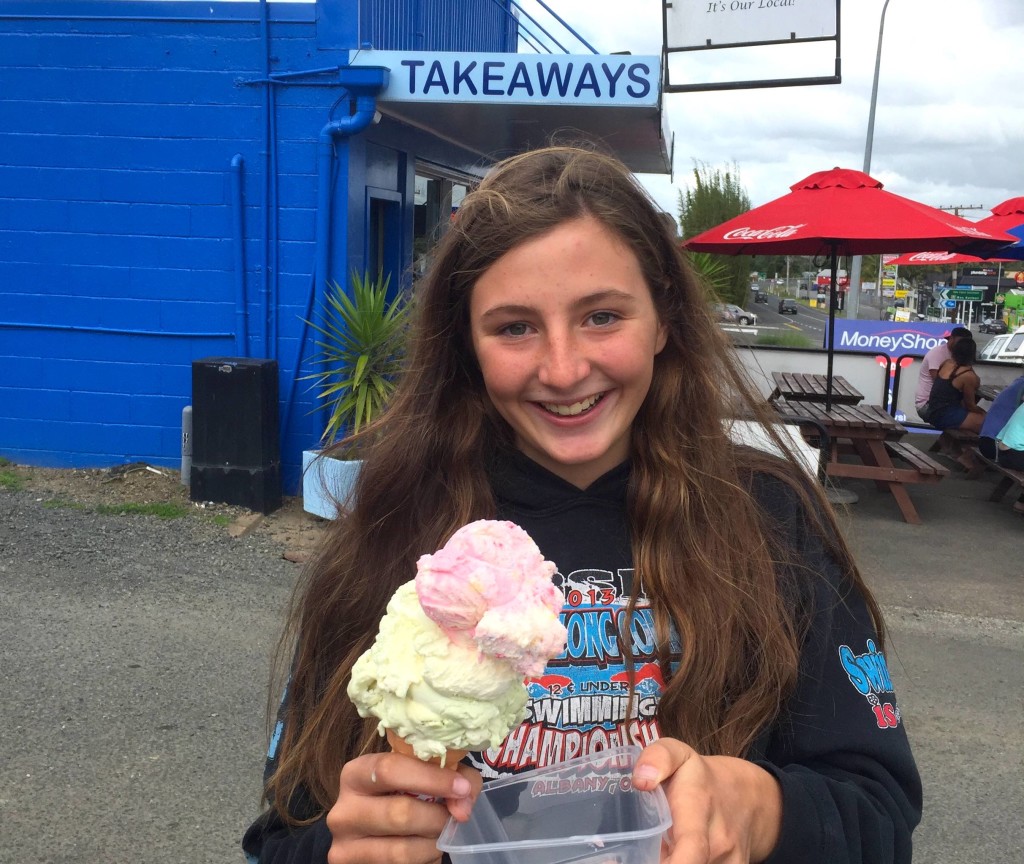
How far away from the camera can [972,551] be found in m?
7.45

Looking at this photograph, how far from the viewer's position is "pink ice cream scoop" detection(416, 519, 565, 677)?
1194 mm

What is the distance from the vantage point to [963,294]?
5503 centimetres

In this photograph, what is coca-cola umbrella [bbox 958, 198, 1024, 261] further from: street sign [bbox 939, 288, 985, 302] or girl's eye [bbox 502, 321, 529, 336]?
street sign [bbox 939, 288, 985, 302]

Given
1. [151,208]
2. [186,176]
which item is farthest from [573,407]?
[151,208]

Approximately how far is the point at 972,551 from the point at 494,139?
237 inches

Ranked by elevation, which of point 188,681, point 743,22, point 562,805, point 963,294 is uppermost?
point 743,22

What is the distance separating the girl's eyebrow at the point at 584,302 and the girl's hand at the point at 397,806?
2.30ft

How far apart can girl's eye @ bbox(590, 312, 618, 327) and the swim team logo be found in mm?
632

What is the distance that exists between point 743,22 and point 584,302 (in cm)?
834

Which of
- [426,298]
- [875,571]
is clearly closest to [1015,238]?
[875,571]

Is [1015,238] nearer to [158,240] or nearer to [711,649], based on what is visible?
[158,240]

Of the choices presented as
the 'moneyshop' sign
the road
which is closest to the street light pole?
the 'moneyshop' sign

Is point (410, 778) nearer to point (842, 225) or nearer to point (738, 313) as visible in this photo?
point (842, 225)

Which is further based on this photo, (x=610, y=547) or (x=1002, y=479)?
(x=1002, y=479)
